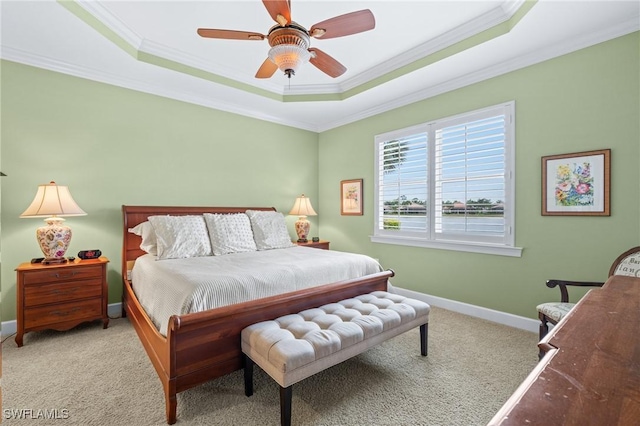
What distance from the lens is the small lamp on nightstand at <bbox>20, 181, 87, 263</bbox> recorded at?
258cm

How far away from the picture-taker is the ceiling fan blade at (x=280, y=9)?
1.77 m

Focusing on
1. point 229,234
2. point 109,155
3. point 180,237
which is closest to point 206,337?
point 180,237

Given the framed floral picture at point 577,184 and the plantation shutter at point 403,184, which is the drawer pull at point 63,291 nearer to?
the plantation shutter at point 403,184

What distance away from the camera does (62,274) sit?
2.64 m

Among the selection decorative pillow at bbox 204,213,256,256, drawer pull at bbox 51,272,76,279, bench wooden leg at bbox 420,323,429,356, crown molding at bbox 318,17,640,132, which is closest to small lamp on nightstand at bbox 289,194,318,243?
decorative pillow at bbox 204,213,256,256

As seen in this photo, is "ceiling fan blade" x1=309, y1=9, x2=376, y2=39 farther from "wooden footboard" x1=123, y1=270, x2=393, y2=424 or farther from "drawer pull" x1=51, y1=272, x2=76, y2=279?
"drawer pull" x1=51, y1=272, x2=76, y2=279

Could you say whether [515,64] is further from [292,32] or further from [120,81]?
[120,81]

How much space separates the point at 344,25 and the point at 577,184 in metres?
2.39

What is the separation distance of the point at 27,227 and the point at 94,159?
881 mm

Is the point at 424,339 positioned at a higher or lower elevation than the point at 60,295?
lower

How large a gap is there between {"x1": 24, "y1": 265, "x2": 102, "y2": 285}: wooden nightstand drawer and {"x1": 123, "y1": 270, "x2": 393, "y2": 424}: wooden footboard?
990mm

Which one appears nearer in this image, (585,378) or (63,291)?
(585,378)

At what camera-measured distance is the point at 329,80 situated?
149 inches

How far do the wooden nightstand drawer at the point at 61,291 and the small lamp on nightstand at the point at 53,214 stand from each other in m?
0.25
